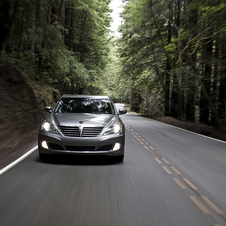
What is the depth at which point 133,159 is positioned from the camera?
7.62 m

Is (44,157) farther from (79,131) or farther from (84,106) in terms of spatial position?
(84,106)

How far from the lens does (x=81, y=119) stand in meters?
6.93

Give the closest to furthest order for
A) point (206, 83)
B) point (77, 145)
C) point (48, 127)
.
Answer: point (77, 145)
point (48, 127)
point (206, 83)

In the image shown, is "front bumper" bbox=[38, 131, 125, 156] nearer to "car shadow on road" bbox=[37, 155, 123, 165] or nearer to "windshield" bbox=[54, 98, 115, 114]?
"car shadow on road" bbox=[37, 155, 123, 165]

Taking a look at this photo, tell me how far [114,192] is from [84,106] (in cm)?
375

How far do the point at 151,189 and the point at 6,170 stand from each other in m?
3.04

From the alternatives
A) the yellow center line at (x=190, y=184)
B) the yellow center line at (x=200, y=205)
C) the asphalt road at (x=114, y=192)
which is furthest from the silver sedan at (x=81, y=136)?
the yellow center line at (x=200, y=205)

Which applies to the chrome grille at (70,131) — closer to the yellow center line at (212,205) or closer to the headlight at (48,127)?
the headlight at (48,127)

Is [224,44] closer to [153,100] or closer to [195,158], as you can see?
[195,158]

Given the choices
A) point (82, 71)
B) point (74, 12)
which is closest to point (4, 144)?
point (82, 71)

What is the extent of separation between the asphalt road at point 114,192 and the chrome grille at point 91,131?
71 cm

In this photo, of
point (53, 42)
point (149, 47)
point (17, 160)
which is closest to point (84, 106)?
point (17, 160)

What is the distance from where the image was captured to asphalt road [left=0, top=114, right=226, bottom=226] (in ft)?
12.0

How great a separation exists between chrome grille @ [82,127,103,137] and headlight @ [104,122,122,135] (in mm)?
190
